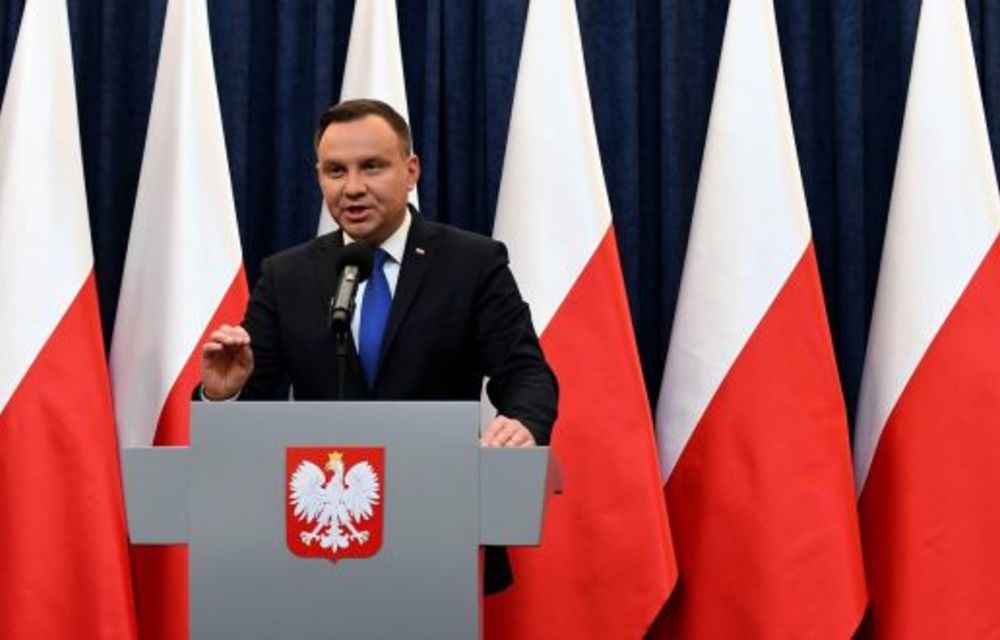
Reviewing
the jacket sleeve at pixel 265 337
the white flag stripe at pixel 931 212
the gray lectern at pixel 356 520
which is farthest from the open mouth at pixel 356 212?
the white flag stripe at pixel 931 212

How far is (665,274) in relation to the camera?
160 inches

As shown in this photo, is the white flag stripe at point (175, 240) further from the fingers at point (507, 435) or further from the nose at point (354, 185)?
the fingers at point (507, 435)

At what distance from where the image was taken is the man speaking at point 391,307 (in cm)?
268

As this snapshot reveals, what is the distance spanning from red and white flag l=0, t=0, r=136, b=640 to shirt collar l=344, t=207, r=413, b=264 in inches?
43.8

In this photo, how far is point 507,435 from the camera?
2.32 m

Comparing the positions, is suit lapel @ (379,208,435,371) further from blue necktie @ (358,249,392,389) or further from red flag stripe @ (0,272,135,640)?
red flag stripe @ (0,272,135,640)

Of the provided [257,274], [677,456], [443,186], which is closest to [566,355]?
[677,456]

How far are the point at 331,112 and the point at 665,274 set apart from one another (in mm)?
1516

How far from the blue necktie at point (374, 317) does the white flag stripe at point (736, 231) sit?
1192 millimetres

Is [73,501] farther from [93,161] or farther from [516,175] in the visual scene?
[516,175]

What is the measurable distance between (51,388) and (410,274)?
1299mm

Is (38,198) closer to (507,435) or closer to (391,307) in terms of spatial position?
(391,307)

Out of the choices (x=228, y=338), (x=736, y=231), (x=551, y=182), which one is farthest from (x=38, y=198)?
(x=736, y=231)

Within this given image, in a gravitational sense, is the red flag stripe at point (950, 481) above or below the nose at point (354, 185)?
below
